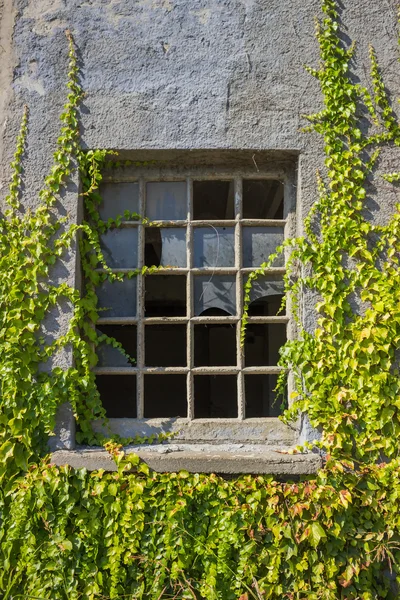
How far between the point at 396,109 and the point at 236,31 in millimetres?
1046

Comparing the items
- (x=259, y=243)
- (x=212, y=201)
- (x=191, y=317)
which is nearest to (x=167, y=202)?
(x=259, y=243)

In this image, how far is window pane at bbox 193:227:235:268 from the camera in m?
3.28

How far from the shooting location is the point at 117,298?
3250 mm

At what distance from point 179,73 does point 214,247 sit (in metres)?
1.04

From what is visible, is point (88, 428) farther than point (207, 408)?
No

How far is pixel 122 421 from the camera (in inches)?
123

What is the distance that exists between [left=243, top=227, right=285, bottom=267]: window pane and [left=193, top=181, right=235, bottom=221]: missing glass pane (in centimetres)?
83

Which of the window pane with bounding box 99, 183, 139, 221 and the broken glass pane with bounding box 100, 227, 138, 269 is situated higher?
the window pane with bounding box 99, 183, 139, 221

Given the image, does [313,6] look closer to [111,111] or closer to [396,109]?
[396,109]

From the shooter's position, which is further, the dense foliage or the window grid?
the window grid

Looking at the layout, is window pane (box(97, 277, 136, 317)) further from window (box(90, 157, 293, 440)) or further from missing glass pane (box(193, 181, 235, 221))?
missing glass pane (box(193, 181, 235, 221))

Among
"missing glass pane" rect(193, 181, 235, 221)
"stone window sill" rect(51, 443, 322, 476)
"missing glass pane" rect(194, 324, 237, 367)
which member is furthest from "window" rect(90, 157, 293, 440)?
"missing glass pane" rect(194, 324, 237, 367)

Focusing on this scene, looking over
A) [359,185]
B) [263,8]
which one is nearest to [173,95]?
[263,8]

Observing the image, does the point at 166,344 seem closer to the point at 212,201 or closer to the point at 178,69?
the point at 212,201
